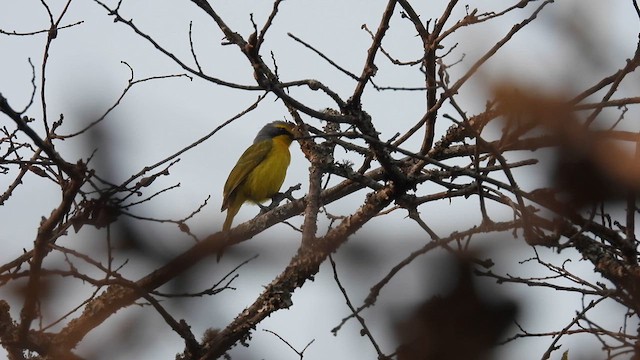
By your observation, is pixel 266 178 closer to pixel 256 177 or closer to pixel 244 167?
pixel 256 177

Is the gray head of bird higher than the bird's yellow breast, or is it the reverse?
the gray head of bird

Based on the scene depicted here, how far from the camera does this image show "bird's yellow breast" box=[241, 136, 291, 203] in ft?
28.3

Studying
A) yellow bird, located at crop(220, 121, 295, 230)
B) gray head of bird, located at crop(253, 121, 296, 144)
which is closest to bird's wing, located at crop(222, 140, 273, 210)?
yellow bird, located at crop(220, 121, 295, 230)

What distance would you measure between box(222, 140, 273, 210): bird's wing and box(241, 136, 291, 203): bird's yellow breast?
52 millimetres

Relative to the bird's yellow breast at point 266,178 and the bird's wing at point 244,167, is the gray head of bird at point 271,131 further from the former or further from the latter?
the bird's yellow breast at point 266,178

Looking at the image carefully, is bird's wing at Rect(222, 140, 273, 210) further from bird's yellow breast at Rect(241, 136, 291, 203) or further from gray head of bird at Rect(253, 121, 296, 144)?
gray head of bird at Rect(253, 121, 296, 144)

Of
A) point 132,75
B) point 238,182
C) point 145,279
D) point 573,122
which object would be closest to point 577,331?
point 145,279

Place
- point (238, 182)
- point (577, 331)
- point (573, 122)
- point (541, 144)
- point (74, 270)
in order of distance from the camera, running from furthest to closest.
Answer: point (238, 182)
point (577, 331)
point (74, 270)
point (541, 144)
point (573, 122)

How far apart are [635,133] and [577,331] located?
2535mm

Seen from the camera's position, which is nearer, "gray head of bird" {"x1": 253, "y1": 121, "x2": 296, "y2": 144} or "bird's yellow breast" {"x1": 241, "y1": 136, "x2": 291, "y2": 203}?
"bird's yellow breast" {"x1": 241, "y1": 136, "x2": 291, "y2": 203}

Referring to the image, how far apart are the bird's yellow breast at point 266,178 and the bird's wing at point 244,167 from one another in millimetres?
52

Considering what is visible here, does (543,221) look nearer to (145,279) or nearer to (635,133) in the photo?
(635,133)

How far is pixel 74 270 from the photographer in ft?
6.71

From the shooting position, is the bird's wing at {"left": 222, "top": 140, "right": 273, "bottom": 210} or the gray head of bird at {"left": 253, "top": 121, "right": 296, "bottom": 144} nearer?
the bird's wing at {"left": 222, "top": 140, "right": 273, "bottom": 210}
